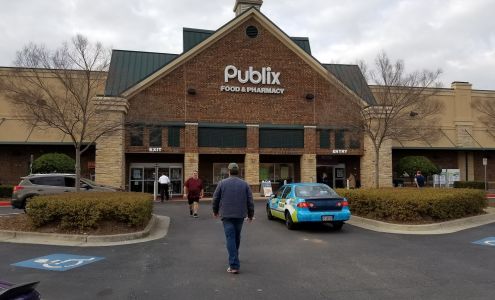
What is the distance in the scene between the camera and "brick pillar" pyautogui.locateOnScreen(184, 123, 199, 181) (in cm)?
3058

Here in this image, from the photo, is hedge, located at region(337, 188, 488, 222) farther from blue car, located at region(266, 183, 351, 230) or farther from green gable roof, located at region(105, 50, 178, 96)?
green gable roof, located at region(105, 50, 178, 96)

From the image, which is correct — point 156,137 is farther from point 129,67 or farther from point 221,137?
point 129,67

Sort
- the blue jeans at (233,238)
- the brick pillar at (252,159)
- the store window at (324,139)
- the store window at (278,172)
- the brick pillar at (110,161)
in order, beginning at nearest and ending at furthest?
1. the blue jeans at (233,238)
2. the brick pillar at (110,161)
3. the brick pillar at (252,159)
4. the store window at (324,139)
5. the store window at (278,172)

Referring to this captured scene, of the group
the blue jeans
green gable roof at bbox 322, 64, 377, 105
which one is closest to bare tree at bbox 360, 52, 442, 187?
green gable roof at bbox 322, 64, 377, 105

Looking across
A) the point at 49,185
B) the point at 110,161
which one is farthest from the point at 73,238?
the point at 110,161

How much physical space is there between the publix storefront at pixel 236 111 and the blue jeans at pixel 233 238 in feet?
72.7

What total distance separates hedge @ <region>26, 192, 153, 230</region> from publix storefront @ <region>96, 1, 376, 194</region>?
55.7 feet

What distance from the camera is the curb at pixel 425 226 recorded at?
43.1 feet

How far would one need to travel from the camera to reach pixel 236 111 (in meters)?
32.0

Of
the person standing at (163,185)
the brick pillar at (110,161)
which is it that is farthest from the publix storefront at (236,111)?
the person standing at (163,185)

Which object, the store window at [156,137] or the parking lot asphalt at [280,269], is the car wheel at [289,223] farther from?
the store window at [156,137]

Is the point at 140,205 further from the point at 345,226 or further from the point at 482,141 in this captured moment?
the point at 482,141

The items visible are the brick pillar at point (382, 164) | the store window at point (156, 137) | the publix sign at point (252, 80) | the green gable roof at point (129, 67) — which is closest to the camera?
the store window at point (156, 137)

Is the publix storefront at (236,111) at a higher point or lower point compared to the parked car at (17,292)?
higher
